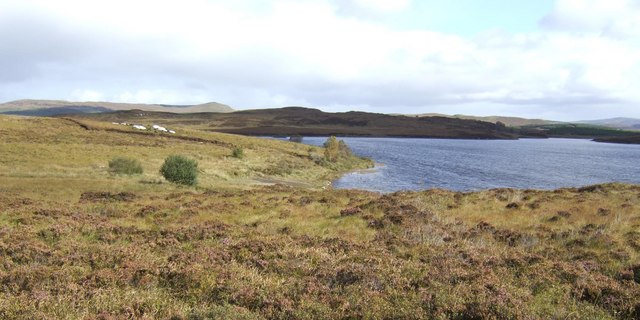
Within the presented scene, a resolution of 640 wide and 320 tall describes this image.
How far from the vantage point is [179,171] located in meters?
38.8

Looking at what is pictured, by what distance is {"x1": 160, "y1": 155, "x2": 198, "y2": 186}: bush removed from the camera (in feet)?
127

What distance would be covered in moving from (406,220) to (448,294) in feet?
29.6

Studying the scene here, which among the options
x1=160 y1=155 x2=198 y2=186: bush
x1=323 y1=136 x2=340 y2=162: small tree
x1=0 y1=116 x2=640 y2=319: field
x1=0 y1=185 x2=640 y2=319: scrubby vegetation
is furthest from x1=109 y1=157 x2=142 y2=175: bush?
x1=323 y1=136 x2=340 y2=162: small tree

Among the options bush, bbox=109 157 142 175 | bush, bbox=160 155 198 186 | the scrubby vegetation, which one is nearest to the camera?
the scrubby vegetation

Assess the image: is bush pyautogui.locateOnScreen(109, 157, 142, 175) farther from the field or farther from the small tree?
the small tree

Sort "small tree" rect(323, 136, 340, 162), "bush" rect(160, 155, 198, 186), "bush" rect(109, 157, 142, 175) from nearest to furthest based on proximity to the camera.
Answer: "bush" rect(160, 155, 198, 186) < "bush" rect(109, 157, 142, 175) < "small tree" rect(323, 136, 340, 162)

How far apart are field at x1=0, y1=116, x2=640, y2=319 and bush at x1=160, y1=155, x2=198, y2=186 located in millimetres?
15161

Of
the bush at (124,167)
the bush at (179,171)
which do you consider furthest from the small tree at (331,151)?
the bush at (179,171)

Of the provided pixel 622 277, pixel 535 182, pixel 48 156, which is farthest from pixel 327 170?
pixel 622 277

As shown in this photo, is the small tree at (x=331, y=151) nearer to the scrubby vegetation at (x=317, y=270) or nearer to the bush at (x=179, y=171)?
the bush at (x=179, y=171)

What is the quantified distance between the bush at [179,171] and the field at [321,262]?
1516 centimetres

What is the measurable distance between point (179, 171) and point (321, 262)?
3147 centimetres

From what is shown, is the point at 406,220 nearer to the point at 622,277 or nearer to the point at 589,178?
the point at 622,277

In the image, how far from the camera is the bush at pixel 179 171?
38.6 m
